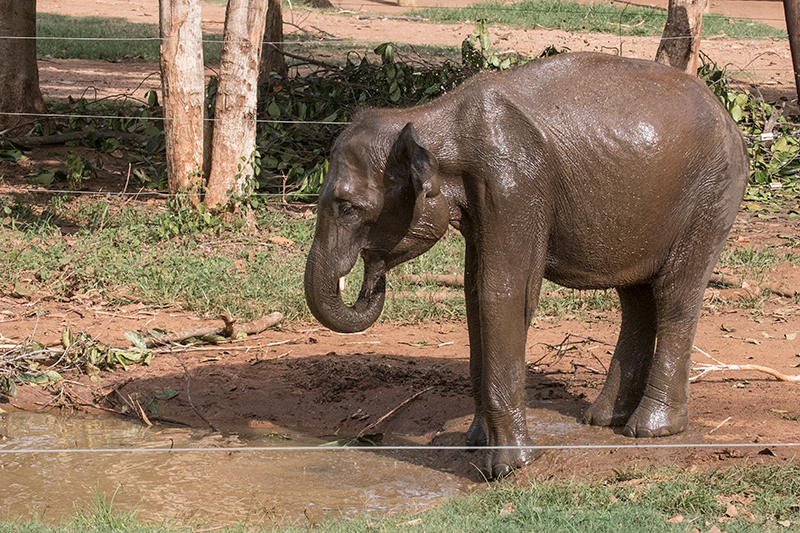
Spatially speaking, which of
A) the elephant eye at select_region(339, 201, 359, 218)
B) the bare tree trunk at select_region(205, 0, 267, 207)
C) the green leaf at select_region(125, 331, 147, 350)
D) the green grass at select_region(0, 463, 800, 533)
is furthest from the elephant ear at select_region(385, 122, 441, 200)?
the bare tree trunk at select_region(205, 0, 267, 207)

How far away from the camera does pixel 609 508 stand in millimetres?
4289

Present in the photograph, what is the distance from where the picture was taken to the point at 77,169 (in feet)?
34.3

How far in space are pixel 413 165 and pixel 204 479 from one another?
224cm

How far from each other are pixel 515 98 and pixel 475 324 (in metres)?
1.32

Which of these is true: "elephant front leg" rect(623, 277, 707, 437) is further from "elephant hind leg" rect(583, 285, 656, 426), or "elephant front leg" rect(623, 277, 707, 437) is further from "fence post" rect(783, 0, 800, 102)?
"fence post" rect(783, 0, 800, 102)

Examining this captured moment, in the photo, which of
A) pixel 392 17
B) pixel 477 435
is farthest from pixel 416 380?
pixel 392 17

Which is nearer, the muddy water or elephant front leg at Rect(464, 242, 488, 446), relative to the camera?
the muddy water

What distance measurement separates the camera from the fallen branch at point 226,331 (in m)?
7.14

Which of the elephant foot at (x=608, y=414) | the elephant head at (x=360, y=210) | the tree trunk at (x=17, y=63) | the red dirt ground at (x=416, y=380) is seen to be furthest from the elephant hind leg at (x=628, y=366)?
the tree trunk at (x=17, y=63)

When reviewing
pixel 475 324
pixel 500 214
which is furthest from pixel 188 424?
pixel 500 214

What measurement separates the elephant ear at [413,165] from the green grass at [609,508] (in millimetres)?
1562

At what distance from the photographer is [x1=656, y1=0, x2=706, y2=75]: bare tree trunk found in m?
9.66

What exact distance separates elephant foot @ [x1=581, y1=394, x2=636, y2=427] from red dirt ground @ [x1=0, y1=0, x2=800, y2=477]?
3.9 inches

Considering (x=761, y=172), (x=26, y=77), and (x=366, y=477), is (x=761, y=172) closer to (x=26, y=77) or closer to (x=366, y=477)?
(x=366, y=477)
